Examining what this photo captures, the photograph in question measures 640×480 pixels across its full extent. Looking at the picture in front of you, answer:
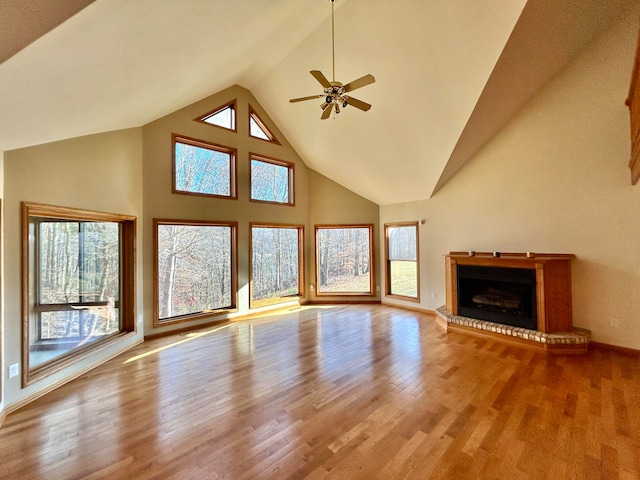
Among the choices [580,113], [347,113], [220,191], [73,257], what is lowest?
[73,257]

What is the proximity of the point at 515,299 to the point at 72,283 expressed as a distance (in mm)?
6513

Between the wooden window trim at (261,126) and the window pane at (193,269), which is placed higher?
the wooden window trim at (261,126)

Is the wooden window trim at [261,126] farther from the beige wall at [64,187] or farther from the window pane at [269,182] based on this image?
the beige wall at [64,187]

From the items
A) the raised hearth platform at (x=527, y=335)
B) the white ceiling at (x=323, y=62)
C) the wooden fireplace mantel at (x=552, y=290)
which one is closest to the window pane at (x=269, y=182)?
the white ceiling at (x=323, y=62)

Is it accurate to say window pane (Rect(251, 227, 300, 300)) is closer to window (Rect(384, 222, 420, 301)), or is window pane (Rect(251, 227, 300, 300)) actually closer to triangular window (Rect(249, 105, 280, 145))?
triangular window (Rect(249, 105, 280, 145))

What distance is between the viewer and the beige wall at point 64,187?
2596mm

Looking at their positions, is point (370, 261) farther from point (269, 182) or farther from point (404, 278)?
point (269, 182)

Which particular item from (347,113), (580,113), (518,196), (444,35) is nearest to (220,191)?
(347,113)

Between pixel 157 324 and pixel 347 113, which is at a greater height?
pixel 347 113

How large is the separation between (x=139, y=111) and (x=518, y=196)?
604 centimetres

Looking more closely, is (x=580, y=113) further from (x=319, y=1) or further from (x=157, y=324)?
(x=157, y=324)

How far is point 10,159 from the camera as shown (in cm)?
260

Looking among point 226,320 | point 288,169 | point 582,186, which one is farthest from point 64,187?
point 582,186

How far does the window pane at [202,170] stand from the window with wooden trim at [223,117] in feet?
1.82
